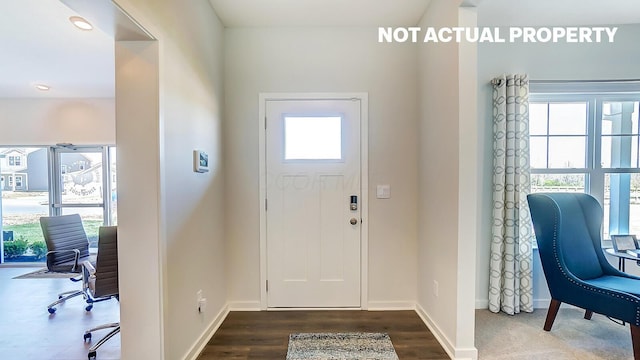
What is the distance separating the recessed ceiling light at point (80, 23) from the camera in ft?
7.84

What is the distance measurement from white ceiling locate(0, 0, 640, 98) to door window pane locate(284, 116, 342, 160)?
881 millimetres

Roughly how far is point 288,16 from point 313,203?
5.51 ft

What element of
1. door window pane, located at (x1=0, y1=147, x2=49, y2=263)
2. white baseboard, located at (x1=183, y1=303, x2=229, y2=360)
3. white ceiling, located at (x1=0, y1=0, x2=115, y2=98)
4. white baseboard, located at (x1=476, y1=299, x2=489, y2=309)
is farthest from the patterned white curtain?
door window pane, located at (x1=0, y1=147, x2=49, y2=263)

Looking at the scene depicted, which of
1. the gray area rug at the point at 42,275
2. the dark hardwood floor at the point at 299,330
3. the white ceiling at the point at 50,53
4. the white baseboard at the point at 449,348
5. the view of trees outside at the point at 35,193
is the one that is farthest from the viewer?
the view of trees outside at the point at 35,193

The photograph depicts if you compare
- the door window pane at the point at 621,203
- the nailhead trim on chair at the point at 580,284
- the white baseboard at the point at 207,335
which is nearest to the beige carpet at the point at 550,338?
the nailhead trim on chair at the point at 580,284

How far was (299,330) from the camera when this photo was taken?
2.45 metres

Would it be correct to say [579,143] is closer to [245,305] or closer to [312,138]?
[312,138]

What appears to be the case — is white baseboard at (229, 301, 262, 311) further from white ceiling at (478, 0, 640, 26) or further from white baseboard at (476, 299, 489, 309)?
white ceiling at (478, 0, 640, 26)

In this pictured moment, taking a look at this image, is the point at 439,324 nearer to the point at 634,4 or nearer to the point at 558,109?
the point at 558,109

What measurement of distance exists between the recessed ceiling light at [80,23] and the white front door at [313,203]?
5.19 ft

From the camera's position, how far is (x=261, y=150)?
281cm

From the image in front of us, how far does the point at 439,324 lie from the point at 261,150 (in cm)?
208

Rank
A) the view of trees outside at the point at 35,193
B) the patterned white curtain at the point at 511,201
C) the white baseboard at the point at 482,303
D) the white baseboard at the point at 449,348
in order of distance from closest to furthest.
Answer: the white baseboard at the point at 449,348
the patterned white curtain at the point at 511,201
the white baseboard at the point at 482,303
the view of trees outside at the point at 35,193

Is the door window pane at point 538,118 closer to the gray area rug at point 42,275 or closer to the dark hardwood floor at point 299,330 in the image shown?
the dark hardwood floor at point 299,330
